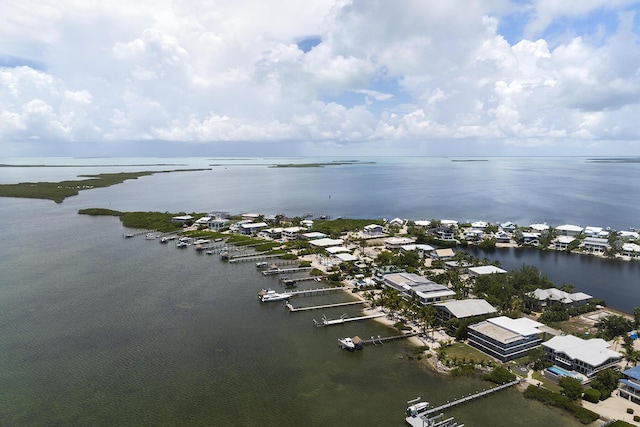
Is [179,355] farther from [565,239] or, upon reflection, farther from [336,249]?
[565,239]

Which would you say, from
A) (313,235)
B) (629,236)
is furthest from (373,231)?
(629,236)

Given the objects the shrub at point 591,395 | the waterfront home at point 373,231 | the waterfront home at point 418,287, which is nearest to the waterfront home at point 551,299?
the waterfront home at point 418,287

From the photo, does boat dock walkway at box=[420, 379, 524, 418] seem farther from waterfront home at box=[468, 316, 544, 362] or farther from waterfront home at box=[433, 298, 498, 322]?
waterfront home at box=[433, 298, 498, 322]

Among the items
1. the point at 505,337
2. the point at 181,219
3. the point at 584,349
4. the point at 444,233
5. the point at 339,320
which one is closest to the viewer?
the point at 584,349

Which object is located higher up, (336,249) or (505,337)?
(336,249)

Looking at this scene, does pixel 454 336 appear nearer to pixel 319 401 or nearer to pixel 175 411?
pixel 319 401

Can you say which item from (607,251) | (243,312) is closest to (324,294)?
(243,312)
